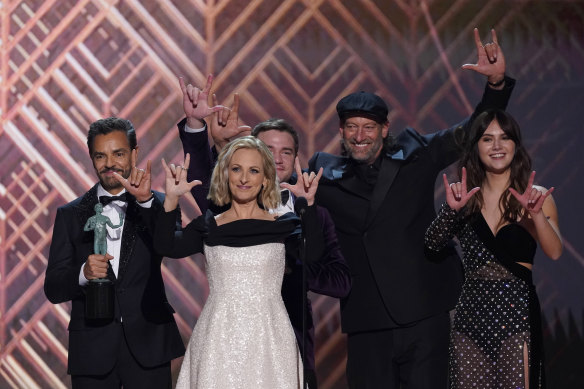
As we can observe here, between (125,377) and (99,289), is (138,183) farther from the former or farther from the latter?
(125,377)

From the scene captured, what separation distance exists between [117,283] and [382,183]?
3.61 feet

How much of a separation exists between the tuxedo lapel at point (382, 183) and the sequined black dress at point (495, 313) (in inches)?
12.8

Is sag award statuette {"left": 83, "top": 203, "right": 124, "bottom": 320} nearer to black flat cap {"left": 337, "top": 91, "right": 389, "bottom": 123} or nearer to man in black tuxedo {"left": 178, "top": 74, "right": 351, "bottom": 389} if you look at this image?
man in black tuxedo {"left": 178, "top": 74, "right": 351, "bottom": 389}

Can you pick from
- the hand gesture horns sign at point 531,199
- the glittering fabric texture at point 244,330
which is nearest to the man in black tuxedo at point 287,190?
the glittering fabric texture at point 244,330

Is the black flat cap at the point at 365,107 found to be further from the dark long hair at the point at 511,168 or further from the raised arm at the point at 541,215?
the raised arm at the point at 541,215

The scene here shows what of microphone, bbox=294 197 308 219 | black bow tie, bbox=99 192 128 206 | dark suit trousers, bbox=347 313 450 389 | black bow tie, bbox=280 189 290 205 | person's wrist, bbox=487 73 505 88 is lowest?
dark suit trousers, bbox=347 313 450 389

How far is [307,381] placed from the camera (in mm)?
3010

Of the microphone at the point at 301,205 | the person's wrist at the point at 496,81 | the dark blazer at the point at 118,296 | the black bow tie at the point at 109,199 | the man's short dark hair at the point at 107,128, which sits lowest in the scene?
the dark blazer at the point at 118,296

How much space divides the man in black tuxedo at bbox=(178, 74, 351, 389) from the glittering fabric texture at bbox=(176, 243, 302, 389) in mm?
104

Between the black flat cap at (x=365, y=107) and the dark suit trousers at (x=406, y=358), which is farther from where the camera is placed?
the black flat cap at (x=365, y=107)

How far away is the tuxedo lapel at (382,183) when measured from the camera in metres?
3.49

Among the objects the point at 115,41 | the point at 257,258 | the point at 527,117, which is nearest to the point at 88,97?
the point at 115,41

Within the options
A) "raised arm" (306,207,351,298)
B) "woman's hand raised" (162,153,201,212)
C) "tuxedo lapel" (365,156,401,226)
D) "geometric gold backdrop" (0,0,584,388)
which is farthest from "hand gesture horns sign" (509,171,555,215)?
"geometric gold backdrop" (0,0,584,388)

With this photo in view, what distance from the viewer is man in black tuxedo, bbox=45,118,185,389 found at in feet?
10.4
